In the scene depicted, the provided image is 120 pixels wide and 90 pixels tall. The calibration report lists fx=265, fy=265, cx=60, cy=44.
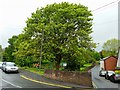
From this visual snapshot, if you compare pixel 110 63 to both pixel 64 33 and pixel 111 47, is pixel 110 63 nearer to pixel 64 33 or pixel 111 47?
pixel 111 47

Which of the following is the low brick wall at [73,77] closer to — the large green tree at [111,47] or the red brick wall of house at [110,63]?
the red brick wall of house at [110,63]

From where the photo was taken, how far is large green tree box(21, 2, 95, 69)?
37.6 meters

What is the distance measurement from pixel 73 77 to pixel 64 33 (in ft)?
34.5

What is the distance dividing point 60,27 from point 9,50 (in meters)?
35.2

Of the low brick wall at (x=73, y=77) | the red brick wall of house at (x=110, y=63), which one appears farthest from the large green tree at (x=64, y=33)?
the red brick wall of house at (x=110, y=63)

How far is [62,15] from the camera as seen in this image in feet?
126

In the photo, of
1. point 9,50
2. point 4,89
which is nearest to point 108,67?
point 9,50

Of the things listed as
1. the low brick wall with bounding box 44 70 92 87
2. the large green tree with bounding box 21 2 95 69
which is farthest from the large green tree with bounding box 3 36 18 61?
the low brick wall with bounding box 44 70 92 87

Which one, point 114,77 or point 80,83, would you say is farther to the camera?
point 114,77

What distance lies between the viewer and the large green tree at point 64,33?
123ft

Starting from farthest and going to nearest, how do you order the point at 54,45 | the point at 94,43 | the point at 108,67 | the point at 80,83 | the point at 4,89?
1. the point at 108,67
2. the point at 94,43
3. the point at 54,45
4. the point at 80,83
5. the point at 4,89

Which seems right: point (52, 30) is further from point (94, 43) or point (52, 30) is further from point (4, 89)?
point (4, 89)

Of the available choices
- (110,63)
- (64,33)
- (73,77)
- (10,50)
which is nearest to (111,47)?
(110,63)

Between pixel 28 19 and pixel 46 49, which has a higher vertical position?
pixel 28 19
